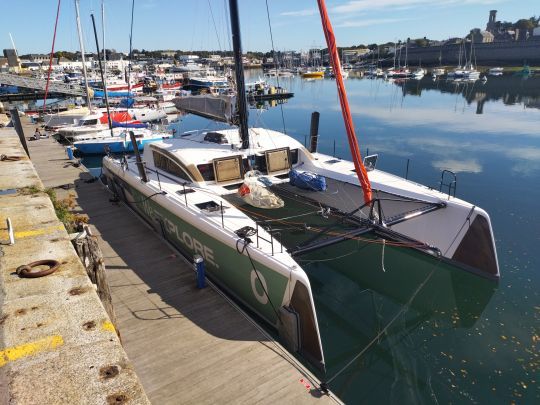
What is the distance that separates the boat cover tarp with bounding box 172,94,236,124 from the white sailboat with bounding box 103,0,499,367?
0.59 m

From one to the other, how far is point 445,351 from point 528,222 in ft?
29.4

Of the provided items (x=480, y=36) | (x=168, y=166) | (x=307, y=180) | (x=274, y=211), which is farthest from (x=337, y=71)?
(x=480, y=36)

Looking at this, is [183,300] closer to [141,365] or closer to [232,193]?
[141,365]

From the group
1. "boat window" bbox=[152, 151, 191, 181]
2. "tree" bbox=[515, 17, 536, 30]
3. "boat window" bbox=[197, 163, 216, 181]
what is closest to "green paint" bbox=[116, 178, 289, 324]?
"boat window" bbox=[152, 151, 191, 181]

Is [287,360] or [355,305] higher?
[287,360]

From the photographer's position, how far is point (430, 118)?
1459 inches

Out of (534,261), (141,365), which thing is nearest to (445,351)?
(534,261)

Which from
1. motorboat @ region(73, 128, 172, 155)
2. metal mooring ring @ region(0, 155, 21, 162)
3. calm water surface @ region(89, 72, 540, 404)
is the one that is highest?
metal mooring ring @ region(0, 155, 21, 162)

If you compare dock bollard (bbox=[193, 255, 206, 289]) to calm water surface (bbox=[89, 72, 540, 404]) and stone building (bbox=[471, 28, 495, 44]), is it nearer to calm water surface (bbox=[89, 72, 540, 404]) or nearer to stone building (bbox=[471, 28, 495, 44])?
calm water surface (bbox=[89, 72, 540, 404])

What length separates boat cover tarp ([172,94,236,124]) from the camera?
12.7 meters

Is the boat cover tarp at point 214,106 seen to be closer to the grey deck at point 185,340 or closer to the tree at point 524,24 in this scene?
the grey deck at point 185,340

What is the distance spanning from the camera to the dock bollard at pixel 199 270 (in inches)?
330

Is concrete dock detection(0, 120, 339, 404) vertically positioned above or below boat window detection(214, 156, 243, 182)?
below

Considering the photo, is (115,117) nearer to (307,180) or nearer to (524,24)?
(307,180)
